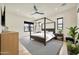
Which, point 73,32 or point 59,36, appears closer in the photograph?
point 73,32

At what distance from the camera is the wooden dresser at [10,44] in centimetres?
A: 244

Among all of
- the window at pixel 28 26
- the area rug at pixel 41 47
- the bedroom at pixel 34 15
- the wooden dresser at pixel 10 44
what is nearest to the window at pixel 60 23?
the bedroom at pixel 34 15

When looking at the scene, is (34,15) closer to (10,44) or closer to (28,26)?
(28,26)

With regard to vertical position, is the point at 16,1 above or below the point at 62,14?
above

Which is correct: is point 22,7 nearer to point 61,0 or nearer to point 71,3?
point 61,0

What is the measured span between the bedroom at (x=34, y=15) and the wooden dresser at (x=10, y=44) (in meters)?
0.10

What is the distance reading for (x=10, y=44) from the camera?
2.49m

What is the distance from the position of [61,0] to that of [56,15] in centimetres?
33

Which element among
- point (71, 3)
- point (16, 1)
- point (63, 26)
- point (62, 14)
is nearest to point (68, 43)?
point (63, 26)

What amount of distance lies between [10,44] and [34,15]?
769mm

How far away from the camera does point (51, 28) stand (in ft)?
8.27

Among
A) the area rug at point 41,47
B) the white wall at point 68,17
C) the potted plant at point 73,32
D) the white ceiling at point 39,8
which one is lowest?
the area rug at point 41,47

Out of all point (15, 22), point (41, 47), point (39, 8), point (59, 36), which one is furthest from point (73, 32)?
point (15, 22)

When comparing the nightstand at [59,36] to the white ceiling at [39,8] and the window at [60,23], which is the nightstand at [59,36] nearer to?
the window at [60,23]
